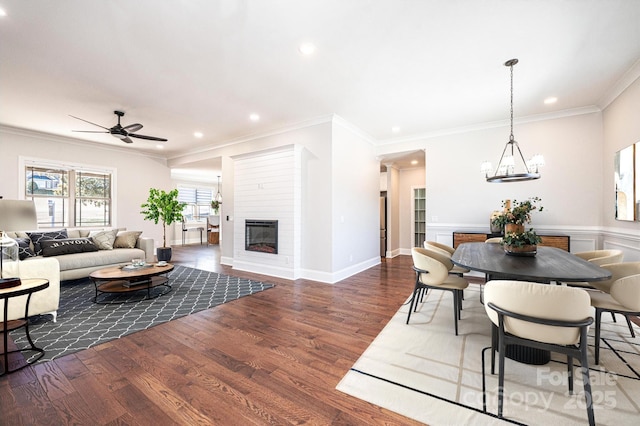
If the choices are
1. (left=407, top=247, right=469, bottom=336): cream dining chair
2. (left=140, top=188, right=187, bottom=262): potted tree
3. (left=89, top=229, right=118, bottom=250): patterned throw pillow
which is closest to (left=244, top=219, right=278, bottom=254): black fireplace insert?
(left=140, top=188, right=187, bottom=262): potted tree

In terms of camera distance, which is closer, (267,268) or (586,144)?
(586,144)

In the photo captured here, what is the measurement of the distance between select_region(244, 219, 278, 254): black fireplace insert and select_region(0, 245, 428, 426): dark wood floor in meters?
2.10

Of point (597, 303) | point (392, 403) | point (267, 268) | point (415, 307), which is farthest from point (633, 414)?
point (267, 268)

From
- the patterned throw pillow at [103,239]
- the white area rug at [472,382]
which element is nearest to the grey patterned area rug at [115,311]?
the patterned throw pillow at [103,239]

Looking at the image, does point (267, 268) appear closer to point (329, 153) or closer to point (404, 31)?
point (329, 153)

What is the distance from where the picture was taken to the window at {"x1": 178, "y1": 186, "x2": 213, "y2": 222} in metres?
11.1

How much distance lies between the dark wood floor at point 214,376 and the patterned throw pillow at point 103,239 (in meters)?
3.30

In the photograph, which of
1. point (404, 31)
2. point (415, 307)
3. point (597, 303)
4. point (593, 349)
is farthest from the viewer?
point (415, 307)

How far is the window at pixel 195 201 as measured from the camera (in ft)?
36.4

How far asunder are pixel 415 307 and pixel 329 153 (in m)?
2.88

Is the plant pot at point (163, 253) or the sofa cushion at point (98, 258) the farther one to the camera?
the plant pot at point (163, 253)

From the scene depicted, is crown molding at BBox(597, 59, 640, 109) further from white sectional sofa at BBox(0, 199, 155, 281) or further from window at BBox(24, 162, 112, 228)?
window at BBox(24, 162, 112, 228)

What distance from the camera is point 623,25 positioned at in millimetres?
2449

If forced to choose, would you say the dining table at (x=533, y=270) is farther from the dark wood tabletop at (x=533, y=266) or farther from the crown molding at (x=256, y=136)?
the crown molding at (x=256, y=136)
